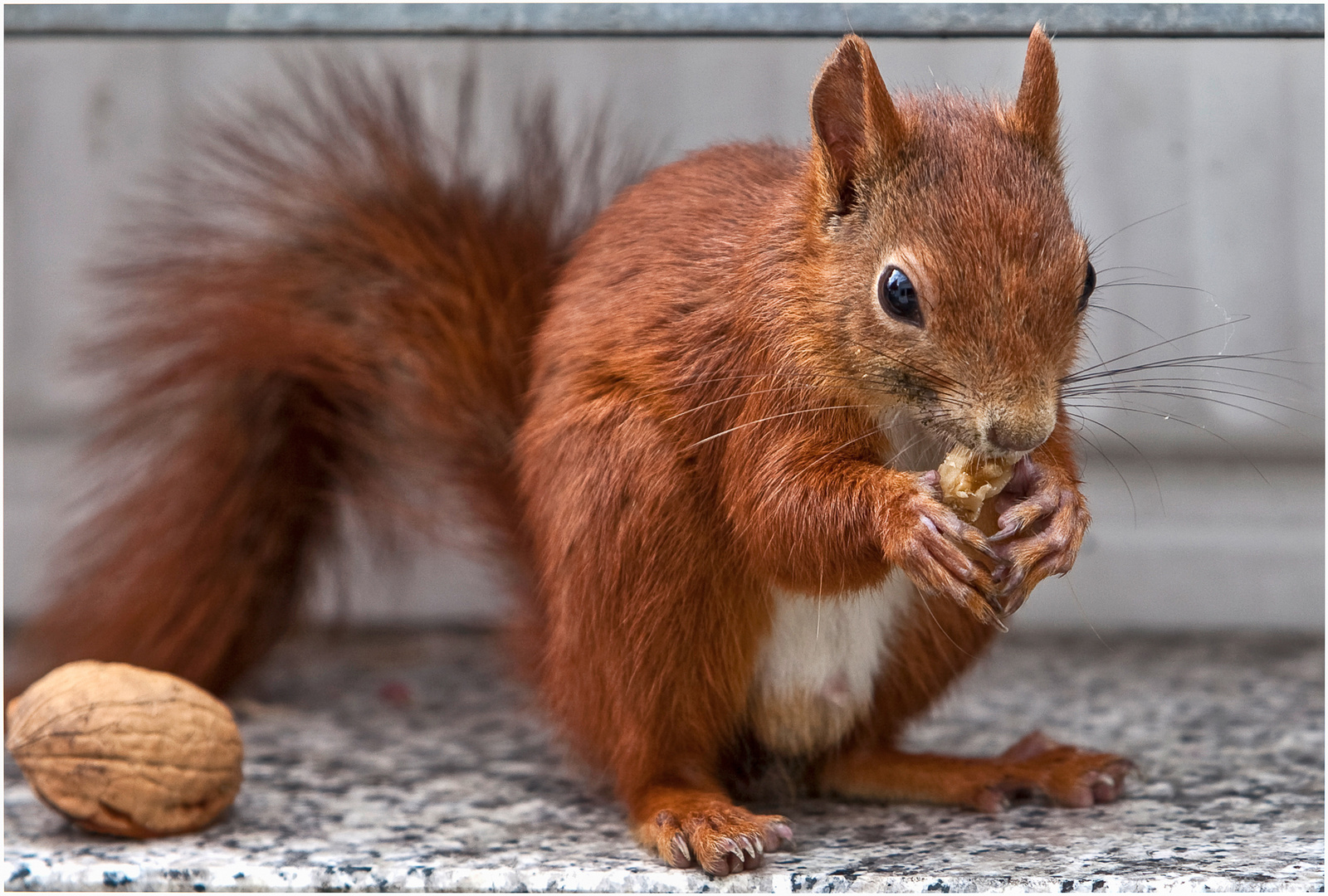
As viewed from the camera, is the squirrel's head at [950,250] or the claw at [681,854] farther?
the claw at [681,854]

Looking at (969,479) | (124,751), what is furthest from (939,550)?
(124,751)

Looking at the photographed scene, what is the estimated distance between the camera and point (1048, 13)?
3.92 feet

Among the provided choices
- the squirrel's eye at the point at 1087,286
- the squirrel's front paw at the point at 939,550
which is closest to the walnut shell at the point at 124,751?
the squirrel's front paw at the point at 939,550

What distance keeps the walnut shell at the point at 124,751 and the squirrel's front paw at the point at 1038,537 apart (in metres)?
0.69

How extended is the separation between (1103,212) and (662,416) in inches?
42.3

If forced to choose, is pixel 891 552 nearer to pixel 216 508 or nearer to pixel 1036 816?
pixel 1036 816

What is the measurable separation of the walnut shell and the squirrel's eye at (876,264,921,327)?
68 centimetres

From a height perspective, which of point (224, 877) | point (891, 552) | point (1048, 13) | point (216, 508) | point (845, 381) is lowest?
point (224, 877)

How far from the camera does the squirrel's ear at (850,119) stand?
3.28 feet

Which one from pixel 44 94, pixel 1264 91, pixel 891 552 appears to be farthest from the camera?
pixel 44 94

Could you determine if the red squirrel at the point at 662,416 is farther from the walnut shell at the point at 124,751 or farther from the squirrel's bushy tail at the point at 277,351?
the walnut shell at the point at 124,751

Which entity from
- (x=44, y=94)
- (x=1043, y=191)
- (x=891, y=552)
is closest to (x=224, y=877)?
(x=891, y=552)

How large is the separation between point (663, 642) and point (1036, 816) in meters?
0.39

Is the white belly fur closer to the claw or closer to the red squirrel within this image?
the red squirrel
